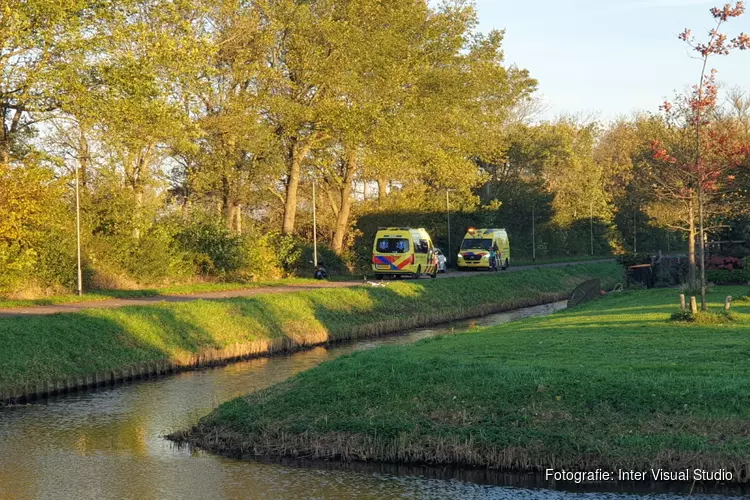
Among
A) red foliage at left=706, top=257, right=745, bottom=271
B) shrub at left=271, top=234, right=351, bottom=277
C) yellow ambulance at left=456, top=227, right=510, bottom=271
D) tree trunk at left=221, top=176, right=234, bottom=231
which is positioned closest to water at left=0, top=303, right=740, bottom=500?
red foliage at left=706, top=257, right=745, bottom=271

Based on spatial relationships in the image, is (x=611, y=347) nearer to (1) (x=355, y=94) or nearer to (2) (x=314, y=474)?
(2) (x=314, y=474)

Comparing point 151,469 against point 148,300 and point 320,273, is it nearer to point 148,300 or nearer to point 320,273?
point 148,300

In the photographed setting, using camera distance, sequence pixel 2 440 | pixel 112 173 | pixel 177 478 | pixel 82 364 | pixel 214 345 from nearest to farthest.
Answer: pixel 177 478 → pixel 2 440 → pixel 82 364 → pixel 214 345 → pixel 112 173

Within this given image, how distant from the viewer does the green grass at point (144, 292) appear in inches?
1228

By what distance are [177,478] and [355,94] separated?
34687mm

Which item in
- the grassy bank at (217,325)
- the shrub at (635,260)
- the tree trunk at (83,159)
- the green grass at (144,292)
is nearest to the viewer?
the grassy bank at (217,325)

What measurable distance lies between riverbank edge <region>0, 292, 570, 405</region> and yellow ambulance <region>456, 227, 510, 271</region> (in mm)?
13362

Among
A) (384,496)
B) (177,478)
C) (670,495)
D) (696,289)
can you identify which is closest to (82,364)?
(177,478)

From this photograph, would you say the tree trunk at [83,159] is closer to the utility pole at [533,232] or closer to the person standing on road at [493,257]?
the person standing on road at [493,257]

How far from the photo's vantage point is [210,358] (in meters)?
27.3

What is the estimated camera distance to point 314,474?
14.6m

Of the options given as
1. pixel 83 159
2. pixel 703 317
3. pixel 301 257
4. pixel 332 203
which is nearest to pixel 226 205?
pixel 301 257

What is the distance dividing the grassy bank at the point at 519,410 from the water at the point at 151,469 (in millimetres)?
549

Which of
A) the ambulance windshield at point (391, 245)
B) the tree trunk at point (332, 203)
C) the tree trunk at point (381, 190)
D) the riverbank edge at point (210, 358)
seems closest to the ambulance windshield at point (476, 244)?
the tree trunk at point (381, 190)
